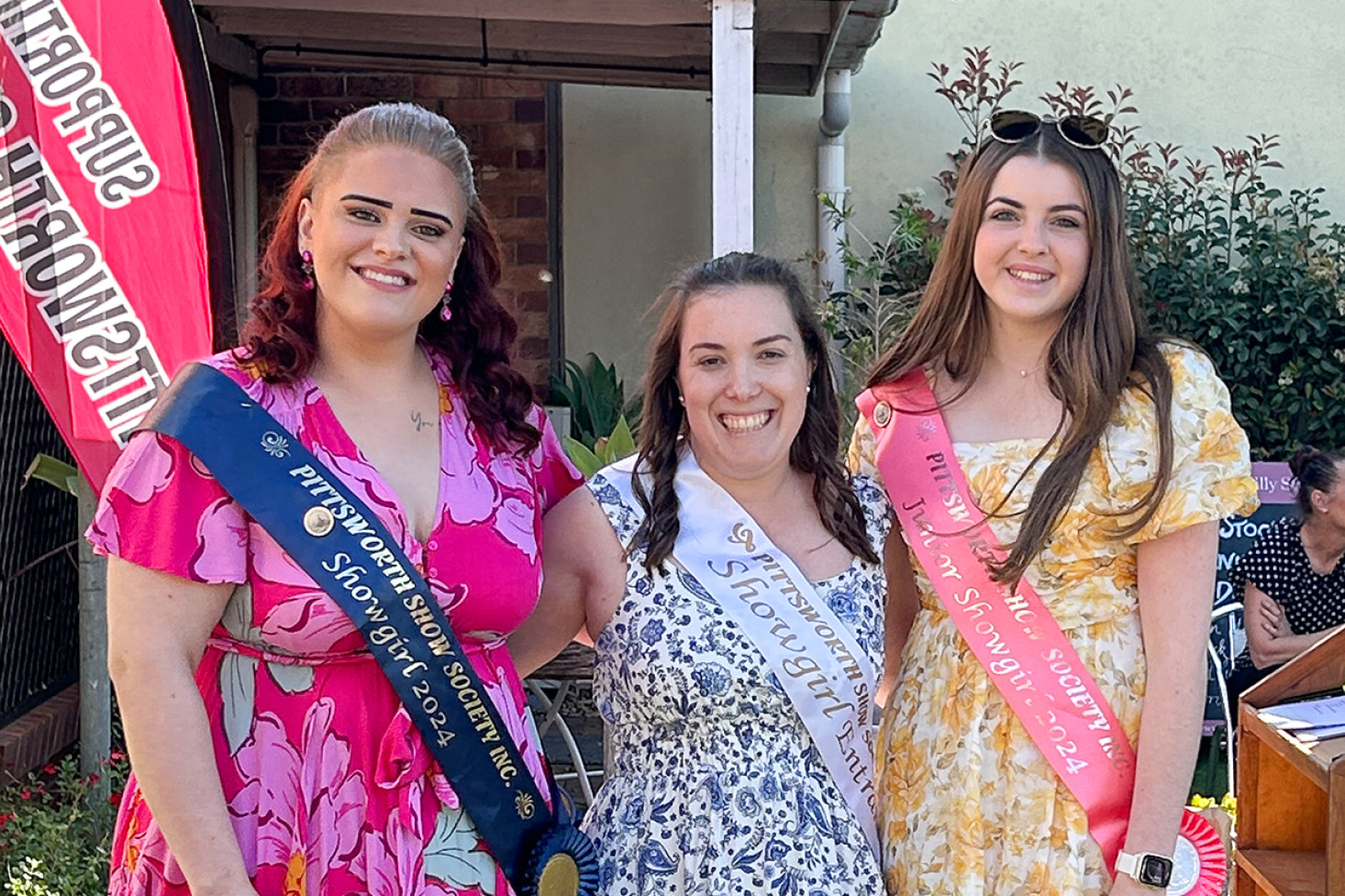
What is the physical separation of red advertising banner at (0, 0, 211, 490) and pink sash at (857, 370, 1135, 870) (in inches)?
62.7

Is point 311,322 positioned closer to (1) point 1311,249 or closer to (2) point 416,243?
(2) point 416,243

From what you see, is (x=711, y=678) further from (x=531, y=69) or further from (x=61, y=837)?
(x=531, y=69)

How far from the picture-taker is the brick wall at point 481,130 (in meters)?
6.73

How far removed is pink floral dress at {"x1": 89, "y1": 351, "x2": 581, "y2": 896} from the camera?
183 centimetres

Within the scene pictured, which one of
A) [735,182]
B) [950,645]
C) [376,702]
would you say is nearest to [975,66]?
[735,182]

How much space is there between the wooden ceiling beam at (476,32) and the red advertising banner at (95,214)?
8.41 feet

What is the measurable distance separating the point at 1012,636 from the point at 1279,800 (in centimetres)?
88

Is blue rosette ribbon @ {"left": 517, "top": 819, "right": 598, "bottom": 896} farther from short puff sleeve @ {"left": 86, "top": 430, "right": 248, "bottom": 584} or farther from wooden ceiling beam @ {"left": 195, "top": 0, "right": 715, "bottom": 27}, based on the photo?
wooden ceiling beam @ {"left": 195, "top": 0, "right": 715, "bottom": 27}

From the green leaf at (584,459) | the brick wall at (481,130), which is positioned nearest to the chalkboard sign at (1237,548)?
the green leaf at (584,459)

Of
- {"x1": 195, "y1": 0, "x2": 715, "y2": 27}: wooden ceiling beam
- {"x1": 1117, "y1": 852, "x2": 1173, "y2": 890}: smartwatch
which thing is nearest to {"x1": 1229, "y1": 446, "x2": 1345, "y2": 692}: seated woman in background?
{"x1": 195, "y1": 0, "x2": 715, "y2": 27}: wooden ceiling beam

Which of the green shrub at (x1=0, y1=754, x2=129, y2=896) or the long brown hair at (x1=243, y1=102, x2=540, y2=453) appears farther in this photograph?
the green shrub at (x1=0, y1=754, x2=129, y2=896)

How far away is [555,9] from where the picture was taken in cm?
494

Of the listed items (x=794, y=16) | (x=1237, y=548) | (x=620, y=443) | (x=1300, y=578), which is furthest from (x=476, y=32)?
(x=1300, y=578)

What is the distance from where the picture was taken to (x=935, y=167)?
738cm
